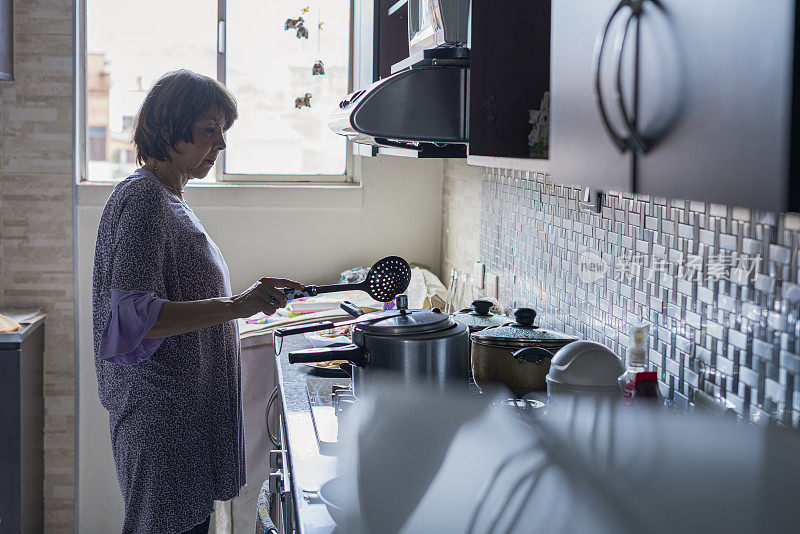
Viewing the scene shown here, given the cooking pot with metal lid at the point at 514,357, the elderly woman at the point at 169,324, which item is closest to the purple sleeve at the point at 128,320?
the elderly woman at the point at 169,324

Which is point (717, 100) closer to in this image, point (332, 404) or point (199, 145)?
point (332, 404)

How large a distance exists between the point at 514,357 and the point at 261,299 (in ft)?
2.06

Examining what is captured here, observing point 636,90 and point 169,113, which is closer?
point 636,90

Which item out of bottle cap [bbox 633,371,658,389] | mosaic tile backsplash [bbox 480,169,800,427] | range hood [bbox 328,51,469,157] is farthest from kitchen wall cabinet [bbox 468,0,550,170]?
bottle cap [bbox 633,371,658,389]

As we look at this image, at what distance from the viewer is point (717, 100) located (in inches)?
26.6

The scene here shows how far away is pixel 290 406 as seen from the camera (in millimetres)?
1914

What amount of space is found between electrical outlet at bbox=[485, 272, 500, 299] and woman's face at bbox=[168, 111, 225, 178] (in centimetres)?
93

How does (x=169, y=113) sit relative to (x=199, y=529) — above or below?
above

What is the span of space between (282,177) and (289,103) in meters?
0.32

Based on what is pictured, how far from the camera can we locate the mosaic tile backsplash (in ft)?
3.45

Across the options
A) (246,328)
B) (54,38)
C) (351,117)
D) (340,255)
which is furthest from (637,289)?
(54,38)

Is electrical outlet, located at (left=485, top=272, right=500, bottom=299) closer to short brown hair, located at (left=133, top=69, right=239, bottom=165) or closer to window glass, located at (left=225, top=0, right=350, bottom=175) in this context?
short brown hair, located at (left=133, top=69, right=239, bottom=165)

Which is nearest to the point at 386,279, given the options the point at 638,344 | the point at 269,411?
the point at 638,344

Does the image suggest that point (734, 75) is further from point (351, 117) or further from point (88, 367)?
point (88, 367)
